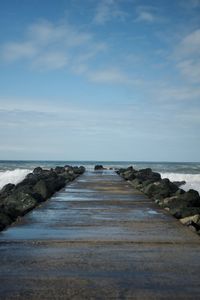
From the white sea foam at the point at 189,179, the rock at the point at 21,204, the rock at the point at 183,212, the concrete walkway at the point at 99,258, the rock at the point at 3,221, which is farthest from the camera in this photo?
the white sea foam at the point at 189,179

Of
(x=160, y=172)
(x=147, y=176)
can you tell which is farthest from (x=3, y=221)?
(x=160, y=172)

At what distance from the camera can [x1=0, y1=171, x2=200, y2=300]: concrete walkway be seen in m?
2.37

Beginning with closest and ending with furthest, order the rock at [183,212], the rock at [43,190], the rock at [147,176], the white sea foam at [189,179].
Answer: the rock at [183,212]
the rock at [43,190]
the rock at [147,176]
the white sea foam at [189,179]

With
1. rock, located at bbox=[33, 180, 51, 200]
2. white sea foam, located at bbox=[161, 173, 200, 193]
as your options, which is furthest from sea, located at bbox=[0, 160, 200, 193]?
rock, located at bbox=[33, 180, 51, 200]

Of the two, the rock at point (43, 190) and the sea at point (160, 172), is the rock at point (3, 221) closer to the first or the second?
the rock at point (43, 190)

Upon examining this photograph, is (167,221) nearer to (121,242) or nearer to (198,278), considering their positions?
(121,242)

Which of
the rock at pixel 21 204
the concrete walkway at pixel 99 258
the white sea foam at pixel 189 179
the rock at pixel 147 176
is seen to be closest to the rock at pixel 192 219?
the concrete walkway at pixel 99 258

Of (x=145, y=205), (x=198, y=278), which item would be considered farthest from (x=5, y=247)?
(x=145, y=205)

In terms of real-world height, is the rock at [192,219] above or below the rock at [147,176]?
below

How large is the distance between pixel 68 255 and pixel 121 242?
2.10 ft

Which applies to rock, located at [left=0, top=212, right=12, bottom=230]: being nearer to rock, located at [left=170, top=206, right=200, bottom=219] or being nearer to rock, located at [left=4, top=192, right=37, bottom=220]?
rock, located at [left=4, top=192, right=37, bottom=220]

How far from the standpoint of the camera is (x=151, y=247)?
3.48m

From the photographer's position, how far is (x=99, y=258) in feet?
10.2

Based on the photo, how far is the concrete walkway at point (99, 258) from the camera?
7.76 ft
